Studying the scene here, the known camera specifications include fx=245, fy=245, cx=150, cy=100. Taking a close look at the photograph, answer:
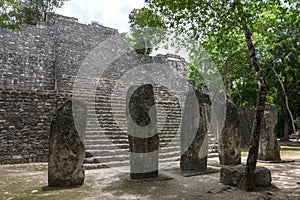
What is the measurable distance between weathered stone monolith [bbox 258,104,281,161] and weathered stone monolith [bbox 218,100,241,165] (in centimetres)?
141

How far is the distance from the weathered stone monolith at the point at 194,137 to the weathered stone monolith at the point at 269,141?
10.3 feet

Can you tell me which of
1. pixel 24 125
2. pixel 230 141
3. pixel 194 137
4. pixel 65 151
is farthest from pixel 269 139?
pixel 24 125

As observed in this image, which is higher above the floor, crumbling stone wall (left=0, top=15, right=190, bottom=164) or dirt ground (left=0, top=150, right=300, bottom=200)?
crumbling stone wall (left=0, top=15, right=190, bottom=164)

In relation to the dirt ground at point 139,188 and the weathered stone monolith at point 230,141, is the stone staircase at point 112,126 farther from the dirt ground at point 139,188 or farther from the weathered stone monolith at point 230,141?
the weathered stone monolith at point 230,141

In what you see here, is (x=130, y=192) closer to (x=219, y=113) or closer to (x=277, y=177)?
(x=277, y=177)

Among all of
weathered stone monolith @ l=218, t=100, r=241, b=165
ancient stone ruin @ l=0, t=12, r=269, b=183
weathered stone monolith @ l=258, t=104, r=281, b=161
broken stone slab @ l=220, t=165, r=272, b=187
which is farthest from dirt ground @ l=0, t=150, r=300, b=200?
weathered stone monolith @ l=258, t=104, r=281, b=161

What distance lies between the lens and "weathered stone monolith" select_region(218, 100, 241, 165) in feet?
28.0

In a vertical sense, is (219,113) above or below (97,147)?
above

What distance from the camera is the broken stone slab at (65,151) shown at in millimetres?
5422

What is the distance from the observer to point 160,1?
6727 mm

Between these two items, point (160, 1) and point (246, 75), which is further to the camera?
point (246, 75)

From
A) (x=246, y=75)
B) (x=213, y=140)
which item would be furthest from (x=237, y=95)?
(x=213, y=140)

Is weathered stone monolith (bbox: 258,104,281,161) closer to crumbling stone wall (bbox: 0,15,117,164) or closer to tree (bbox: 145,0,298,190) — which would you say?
tree (bbox: 145,0,298,190)

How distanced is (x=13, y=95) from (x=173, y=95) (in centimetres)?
905
